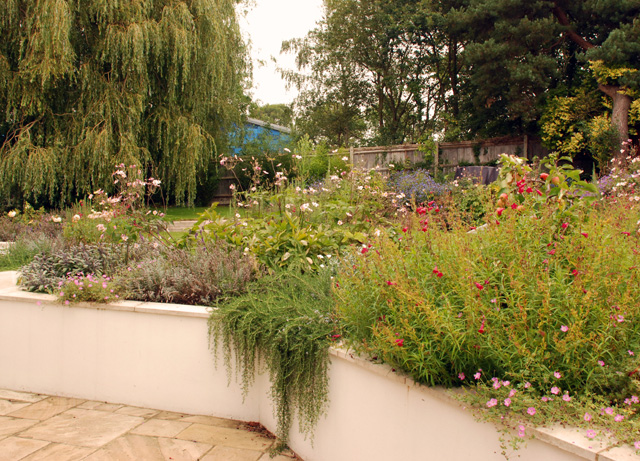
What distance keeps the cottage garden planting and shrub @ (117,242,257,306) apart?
0.04 feet

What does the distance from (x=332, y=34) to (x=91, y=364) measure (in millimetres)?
17655

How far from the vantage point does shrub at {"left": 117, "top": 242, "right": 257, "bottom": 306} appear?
327 cm

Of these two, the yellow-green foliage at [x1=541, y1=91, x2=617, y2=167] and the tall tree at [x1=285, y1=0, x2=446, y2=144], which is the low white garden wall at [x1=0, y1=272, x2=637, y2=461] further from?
the tall tree at [x1=285, y1=0, x2=446, y2=144]

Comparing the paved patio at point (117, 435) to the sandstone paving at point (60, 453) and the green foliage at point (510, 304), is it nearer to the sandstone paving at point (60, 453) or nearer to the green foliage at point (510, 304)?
the sandstone paving at point (60, 453)

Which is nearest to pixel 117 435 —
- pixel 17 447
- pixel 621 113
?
pixel 17 447

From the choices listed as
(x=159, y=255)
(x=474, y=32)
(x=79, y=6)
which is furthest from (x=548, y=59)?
(x=159, y=255)

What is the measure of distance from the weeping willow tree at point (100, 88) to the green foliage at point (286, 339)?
7.19 metres

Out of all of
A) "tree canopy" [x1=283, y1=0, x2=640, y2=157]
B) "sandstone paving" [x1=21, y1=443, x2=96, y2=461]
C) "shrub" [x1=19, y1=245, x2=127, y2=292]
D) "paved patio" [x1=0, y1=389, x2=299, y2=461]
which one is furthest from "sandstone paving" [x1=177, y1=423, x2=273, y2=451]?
"tree canopy" [x1=283, y1=0, x2=640, y2=157]

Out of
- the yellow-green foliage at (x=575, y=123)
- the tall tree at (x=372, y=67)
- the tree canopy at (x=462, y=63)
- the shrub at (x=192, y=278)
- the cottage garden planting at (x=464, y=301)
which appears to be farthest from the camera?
the tall tree at (x=372, y=67)

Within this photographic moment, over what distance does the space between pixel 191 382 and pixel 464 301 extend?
76.8 inches

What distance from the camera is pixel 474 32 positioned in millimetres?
14125

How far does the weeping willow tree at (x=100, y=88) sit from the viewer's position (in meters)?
8.77

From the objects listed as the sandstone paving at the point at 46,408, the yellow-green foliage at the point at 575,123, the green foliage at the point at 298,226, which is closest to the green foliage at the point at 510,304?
the green foliage at the point at 298,226

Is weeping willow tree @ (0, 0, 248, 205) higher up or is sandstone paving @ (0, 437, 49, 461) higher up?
weeping willow tree @ (0, 0, 248, 205)
